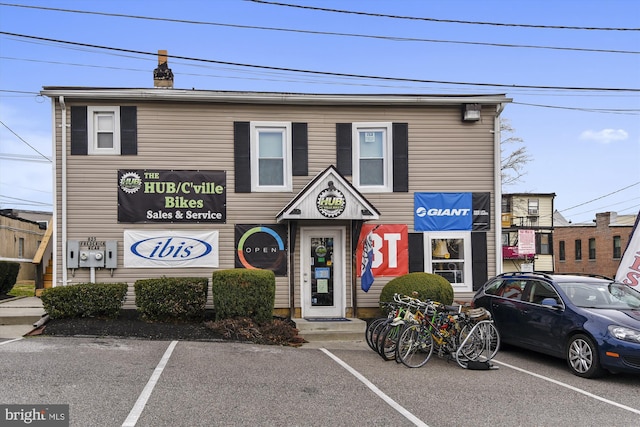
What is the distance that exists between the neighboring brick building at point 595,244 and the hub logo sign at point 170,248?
33475 mm

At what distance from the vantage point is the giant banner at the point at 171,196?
1355cm

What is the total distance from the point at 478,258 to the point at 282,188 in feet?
16.8

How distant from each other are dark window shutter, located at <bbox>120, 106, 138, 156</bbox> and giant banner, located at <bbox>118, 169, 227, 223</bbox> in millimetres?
495

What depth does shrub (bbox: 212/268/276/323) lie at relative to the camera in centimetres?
1195

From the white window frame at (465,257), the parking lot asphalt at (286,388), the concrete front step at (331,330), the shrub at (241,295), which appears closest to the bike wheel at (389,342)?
the parking lot asphalt at (286,388)

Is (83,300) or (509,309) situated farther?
(83,300)

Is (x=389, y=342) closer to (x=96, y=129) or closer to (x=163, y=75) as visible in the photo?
(x=96, y=129)

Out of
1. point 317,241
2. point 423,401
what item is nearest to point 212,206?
point 317,241

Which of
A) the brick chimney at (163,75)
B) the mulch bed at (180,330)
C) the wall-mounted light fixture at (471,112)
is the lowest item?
the mulch bed at (180,330)

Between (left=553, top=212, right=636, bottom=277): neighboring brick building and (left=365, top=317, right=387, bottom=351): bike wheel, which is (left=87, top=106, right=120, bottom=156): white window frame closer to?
(left=365, top=317, right=387, bottom=351): bike wheel

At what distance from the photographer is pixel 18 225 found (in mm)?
27484

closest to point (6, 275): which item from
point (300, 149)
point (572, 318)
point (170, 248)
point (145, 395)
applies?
point (170, 248)

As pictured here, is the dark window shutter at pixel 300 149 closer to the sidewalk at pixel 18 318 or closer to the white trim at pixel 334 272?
the white trim at pixel 334 272

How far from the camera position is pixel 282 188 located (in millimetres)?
13984
